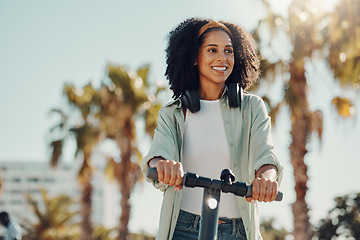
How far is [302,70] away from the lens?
1337cm

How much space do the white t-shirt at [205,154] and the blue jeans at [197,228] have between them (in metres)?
0.04

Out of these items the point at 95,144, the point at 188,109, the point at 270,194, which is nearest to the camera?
the point at 270,194

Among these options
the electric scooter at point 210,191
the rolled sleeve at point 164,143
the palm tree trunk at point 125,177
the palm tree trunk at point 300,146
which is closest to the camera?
the electric scooter at point 210,191

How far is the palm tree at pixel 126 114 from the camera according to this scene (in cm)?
1548

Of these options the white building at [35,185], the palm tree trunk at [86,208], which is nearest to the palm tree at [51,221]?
the palm tree trunk at [86,208]

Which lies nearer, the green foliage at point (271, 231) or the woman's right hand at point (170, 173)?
the woman's right hand at point (170, 173)

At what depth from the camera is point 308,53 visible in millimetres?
13477

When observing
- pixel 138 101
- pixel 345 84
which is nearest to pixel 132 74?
pixel 138 101

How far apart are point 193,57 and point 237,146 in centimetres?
57

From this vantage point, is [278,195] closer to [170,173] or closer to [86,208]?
[170,173]

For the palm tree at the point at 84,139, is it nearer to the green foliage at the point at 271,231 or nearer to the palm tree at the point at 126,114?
the palm tree at the point at 126,114

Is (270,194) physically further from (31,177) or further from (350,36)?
(31,177)

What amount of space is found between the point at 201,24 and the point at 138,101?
12848 millimetres

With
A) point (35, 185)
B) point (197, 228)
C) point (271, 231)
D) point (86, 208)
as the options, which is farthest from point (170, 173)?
point (35, 185)
